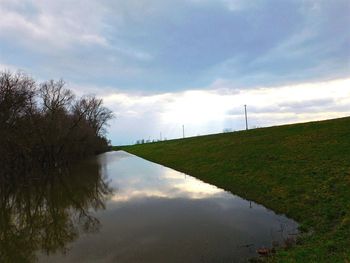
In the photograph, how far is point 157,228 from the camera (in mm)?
14047

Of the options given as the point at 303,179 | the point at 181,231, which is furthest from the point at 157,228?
the point at 303,179

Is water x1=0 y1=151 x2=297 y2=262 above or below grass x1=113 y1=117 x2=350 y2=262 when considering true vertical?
below

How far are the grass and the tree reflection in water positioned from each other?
839 cm

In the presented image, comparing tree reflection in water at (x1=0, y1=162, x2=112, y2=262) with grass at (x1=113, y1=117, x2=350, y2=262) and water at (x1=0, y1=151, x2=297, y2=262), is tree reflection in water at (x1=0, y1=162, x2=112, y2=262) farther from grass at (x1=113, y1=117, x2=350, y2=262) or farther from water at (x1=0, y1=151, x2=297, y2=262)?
grass at (x1=113, y1=117, x2=350, y2=262)

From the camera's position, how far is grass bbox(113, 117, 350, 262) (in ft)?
33.9

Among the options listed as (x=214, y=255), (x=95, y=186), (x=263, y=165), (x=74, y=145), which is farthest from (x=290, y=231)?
(x=74, y=145)

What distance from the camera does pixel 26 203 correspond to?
21.2 m

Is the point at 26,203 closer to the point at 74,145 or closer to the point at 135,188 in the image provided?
the point at 135,188

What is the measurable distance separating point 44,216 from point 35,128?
27309 mm

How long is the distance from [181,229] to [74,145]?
49.5 m

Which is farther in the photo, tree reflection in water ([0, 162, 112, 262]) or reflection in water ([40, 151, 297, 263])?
tree reflection in water ([0, 162, 112, 262])

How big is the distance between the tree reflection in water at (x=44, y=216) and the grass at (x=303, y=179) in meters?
8.39

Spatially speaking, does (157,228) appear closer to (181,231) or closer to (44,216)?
Answer: (181,231)

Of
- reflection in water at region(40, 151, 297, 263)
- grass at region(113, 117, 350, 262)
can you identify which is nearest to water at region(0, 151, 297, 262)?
reflection in water at region(40, 151, 297, 263)
